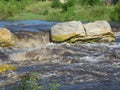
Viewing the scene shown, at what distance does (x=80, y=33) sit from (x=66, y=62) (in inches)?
243

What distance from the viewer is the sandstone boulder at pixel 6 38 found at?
70.3 ft

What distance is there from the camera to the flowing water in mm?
13344

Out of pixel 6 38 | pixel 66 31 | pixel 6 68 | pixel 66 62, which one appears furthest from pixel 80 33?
pixel 6 68

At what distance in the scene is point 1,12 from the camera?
38344mm

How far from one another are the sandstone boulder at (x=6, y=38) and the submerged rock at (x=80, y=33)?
7.49 ft

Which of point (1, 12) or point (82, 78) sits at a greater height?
point (82, 78)

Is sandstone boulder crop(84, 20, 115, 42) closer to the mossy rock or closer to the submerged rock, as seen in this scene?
the submerged rock

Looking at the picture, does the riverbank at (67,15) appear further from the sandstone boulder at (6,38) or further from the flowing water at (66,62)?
the sandstone boulder at (6,38)

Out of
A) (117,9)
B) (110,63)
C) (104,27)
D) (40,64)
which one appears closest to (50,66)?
(40,64)

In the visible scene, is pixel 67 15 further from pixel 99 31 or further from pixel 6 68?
pixel 6 68

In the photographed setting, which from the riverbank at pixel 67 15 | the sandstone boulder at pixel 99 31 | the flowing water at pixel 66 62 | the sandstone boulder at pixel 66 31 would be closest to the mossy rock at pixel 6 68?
the flowing water at pixel 66 62

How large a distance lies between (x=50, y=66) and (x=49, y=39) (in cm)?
742

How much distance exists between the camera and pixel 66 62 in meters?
17.2

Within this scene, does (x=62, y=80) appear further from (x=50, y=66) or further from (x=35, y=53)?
(x=35, y=53)
